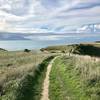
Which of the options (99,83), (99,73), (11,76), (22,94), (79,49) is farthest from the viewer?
(79,49)

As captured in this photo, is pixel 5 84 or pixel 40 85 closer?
pixel 5 84

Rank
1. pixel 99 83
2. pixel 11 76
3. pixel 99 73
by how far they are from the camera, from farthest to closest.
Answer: pixel 11 76 < pixel 99 73 < pixel 99 83

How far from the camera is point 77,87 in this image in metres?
18.7

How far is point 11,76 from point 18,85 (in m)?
4.10

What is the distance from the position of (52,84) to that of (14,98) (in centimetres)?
661

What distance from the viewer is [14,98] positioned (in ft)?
50.1

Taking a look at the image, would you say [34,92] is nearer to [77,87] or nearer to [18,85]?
[18,85]

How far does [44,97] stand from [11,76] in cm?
604

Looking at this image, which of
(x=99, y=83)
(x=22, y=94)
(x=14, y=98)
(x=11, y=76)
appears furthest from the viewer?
(x=11, y=76)

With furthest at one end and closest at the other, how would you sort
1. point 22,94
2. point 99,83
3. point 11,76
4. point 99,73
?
→ 1. point 11,76
2. point 99,73
3. point 99,83
4. point 22,94

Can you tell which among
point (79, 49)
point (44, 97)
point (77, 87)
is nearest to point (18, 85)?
point (44, 97)

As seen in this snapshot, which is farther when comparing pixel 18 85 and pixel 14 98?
pixel 18 85

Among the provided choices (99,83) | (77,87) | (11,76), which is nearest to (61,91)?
(77,87)

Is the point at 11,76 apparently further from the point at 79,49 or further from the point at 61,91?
the point at 79,49
